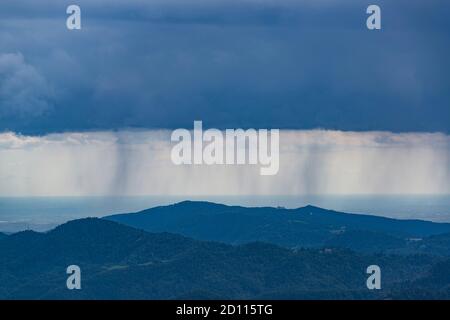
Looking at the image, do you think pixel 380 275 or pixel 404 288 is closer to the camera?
pixel 404 288
